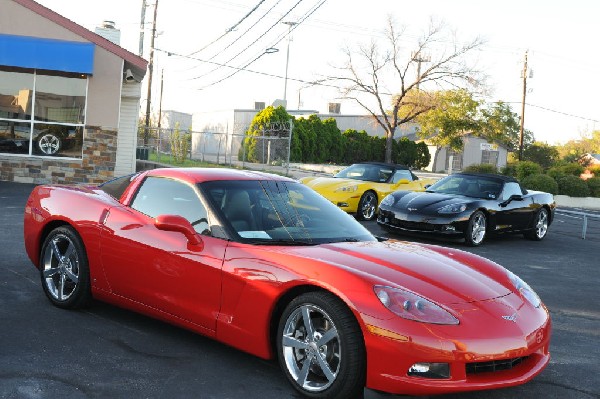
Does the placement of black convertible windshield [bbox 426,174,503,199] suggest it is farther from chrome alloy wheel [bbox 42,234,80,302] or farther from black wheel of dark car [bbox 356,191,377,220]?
chrome alloy wheel [bbox 42,234,80,302]

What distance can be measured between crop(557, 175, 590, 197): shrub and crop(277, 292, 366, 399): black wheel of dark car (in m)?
31.7

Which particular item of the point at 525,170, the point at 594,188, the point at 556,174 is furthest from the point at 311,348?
the point at 594,188

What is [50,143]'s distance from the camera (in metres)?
19.9

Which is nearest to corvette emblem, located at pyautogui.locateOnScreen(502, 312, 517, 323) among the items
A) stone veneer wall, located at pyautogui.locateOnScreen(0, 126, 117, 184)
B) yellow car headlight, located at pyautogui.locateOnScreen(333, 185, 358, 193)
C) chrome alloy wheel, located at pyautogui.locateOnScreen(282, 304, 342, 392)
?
chrome alloy wheel, located at pyautogui.locateOnScreen(282, 304, 342, 392)

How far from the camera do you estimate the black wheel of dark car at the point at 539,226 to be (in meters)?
14.7

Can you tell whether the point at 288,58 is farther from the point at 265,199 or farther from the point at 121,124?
the point at 265,199

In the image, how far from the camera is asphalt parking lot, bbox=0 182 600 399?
14.3 ft

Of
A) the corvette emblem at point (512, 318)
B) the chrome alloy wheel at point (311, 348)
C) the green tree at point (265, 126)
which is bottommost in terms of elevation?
the chrome alloy wheel at point (311, 348)

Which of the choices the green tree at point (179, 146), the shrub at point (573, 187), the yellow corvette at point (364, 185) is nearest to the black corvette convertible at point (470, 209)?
the yellow corvette at point (364, 185)

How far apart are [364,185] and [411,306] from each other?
11.9 m

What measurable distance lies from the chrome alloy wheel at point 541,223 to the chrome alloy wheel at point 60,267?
35.5ft

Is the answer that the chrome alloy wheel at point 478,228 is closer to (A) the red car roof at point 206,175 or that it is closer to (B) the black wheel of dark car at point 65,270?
(A) the red car roof at point 206,175

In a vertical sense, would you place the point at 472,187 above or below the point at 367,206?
above

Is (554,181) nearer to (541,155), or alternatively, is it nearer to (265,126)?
(265,126)
